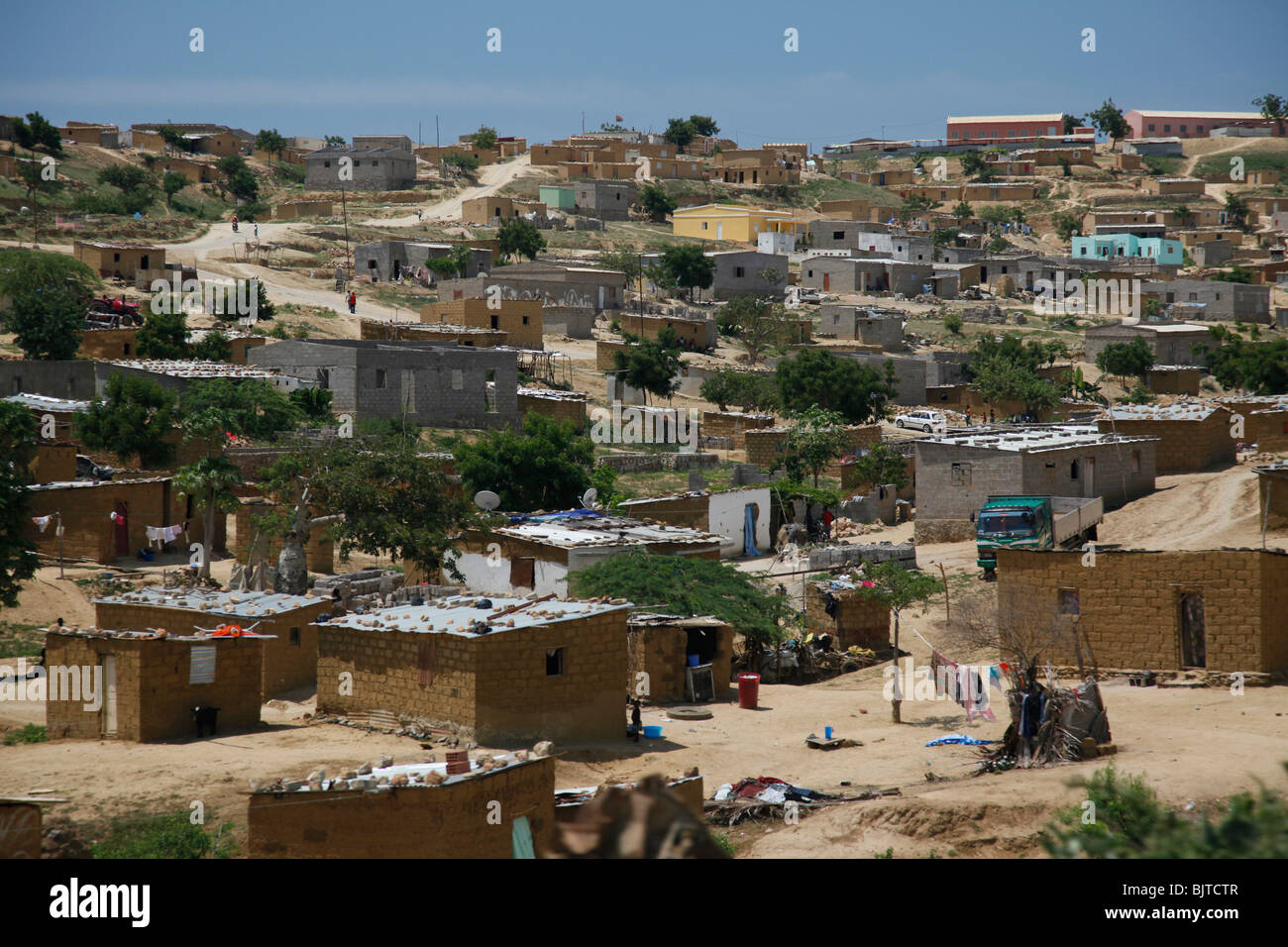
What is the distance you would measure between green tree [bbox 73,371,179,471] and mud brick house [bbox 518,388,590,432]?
13.4 m

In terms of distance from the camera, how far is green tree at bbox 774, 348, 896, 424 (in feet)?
159

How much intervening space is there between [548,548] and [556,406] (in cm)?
1982

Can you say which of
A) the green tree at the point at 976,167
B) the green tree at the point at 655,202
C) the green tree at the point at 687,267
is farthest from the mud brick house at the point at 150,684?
the green tree at the point at 976,167

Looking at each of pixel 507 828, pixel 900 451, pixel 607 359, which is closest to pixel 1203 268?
pixel 607 359

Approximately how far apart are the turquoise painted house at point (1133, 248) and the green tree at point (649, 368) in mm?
47061

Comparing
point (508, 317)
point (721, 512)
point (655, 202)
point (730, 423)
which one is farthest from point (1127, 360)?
point (655, 202)

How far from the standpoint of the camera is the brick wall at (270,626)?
19672mm

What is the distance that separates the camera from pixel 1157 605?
61.4ft

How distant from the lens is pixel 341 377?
1615 inches

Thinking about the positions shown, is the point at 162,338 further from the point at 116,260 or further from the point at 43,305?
the point at 116,260

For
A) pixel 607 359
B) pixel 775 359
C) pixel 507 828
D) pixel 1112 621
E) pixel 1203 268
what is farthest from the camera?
pixel 1203 268

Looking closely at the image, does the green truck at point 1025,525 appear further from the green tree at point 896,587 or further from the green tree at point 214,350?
the green tree at point 214,350

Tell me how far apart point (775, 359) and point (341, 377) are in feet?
73.6
